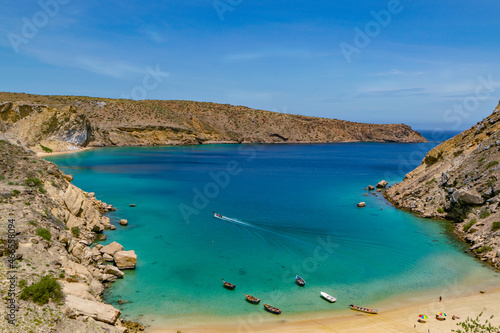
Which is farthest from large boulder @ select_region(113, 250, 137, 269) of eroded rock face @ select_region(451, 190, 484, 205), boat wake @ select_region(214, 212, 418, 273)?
eroded rock face @ select_region(451, 190, 484, 205)

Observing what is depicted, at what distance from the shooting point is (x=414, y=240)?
89.1 ft

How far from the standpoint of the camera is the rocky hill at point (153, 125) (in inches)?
3022

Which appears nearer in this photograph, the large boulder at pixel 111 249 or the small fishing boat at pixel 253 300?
the small fishing boat at pixel 253 300

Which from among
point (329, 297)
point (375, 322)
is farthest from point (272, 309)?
point (375, 322)

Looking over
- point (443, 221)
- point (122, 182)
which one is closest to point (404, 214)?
point (443, 221)

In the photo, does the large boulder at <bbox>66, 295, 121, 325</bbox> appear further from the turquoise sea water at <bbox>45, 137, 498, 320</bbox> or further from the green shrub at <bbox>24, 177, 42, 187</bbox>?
the green shrub at <bbox>24, 177, 42, 187</bbox>

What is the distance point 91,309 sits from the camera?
1273cm

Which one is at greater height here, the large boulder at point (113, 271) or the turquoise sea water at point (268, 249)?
the turquoise sea water at point (268, 249)

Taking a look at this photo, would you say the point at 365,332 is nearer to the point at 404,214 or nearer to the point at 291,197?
the point at 404,214

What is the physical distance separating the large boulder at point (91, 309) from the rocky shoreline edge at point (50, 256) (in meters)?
0.03

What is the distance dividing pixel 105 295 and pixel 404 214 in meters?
29.5

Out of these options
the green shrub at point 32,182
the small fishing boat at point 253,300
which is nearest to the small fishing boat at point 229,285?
the small fishing boat at point 253,300

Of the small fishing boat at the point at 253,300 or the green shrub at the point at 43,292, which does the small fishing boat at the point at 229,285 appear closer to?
the small fishing boat at the point at 253,300

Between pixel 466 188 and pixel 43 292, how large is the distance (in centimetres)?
3220
